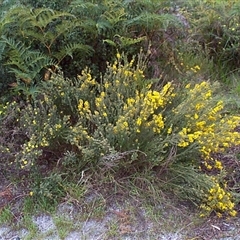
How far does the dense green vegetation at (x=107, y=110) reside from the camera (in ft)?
12.2

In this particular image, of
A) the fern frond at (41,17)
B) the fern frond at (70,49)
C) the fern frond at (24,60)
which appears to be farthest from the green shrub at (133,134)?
the fern frond at (41,17)

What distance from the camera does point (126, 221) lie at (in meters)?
3.57

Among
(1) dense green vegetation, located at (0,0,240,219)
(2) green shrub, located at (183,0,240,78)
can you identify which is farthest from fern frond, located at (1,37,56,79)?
(2) green shrub, located at (183,0,240,78)

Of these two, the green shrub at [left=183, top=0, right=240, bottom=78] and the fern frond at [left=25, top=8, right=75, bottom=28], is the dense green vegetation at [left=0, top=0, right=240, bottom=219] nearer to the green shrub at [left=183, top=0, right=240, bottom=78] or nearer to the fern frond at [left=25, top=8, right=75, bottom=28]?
the fern frond at [left=25, top=8, right=75, bottom=28]

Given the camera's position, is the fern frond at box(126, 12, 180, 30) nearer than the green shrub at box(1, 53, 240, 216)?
No

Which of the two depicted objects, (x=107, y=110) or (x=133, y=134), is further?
(x=107, y=110)

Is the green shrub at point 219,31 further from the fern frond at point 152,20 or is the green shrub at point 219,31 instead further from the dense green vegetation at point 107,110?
the fern frond at point 152,20

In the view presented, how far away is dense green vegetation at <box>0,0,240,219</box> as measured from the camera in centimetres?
373

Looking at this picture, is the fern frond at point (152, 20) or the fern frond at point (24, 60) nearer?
the fern frond at point (24, 60)

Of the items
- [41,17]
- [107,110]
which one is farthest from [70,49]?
[107,110]

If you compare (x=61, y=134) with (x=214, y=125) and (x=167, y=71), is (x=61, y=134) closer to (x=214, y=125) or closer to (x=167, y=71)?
(x=214, y=125)

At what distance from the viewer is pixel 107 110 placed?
3871 mm

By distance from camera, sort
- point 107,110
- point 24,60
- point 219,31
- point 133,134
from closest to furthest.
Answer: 1. point 133,134
2. point 107,110
3. point 24,60
4. point 219,31

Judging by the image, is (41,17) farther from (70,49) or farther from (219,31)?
(219,31)
